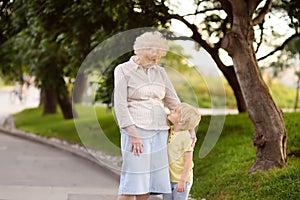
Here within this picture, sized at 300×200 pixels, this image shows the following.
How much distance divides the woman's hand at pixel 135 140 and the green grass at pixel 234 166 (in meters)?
0.31

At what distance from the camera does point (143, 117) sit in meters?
5.40

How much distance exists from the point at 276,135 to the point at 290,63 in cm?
1506

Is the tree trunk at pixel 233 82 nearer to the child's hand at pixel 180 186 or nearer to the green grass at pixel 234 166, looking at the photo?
the green grass at pixel 234 166

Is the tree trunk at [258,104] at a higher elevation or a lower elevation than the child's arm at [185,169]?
higher

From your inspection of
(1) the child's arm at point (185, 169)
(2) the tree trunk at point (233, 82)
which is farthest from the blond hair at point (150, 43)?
(2) the tree trunk at point (233, 82)

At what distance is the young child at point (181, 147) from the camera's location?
219 inches

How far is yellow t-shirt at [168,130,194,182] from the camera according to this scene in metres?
5.59

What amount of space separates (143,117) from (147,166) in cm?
40

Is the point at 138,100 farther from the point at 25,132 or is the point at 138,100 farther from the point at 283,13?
the point at 25,132

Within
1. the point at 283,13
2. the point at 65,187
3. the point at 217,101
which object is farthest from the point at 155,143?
the point at 283,13

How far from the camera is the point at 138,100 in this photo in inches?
212

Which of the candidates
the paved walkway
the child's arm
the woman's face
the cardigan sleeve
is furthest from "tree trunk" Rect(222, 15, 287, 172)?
the cardigan sleeve

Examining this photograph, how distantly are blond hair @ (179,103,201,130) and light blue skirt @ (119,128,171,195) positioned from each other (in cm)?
18

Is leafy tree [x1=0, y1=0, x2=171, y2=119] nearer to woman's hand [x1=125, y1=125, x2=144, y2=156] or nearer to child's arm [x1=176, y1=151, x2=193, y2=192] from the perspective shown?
child's arm [x1=176, y1=151, x2=193, y2=192]
